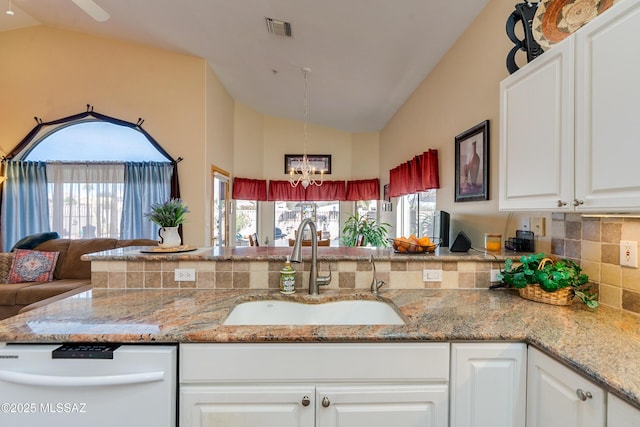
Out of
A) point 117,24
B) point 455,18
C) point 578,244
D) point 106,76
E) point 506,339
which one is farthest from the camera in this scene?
point 106,76

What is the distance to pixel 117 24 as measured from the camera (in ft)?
12.2

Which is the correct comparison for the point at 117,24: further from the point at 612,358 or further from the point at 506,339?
the point at 612,358

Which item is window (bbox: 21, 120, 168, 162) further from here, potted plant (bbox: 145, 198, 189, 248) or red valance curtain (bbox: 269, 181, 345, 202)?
potted plant (bbox: 145, 198, 189, 248)

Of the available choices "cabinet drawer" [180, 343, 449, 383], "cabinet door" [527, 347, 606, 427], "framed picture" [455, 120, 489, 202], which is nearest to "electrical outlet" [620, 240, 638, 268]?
"cabinet door" [527, 347, 606, 427]

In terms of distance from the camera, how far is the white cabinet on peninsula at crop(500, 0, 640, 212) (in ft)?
3.35

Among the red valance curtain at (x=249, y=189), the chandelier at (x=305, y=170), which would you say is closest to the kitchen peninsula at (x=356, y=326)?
the chandelier at (x=305, y=170)

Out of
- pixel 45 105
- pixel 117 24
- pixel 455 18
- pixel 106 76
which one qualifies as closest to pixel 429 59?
pixel 455 18

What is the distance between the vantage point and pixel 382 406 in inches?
44.8

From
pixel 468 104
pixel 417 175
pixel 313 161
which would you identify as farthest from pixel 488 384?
pixel 313 161

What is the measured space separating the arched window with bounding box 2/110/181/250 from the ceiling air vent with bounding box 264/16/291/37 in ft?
7.13

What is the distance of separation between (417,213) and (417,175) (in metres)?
0.74

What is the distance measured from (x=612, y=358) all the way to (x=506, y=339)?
28cm

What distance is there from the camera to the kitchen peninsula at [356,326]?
1.02 meters

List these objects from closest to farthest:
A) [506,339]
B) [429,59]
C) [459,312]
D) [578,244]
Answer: [506,339] < [459,312] < [578,244] < [429,59]
